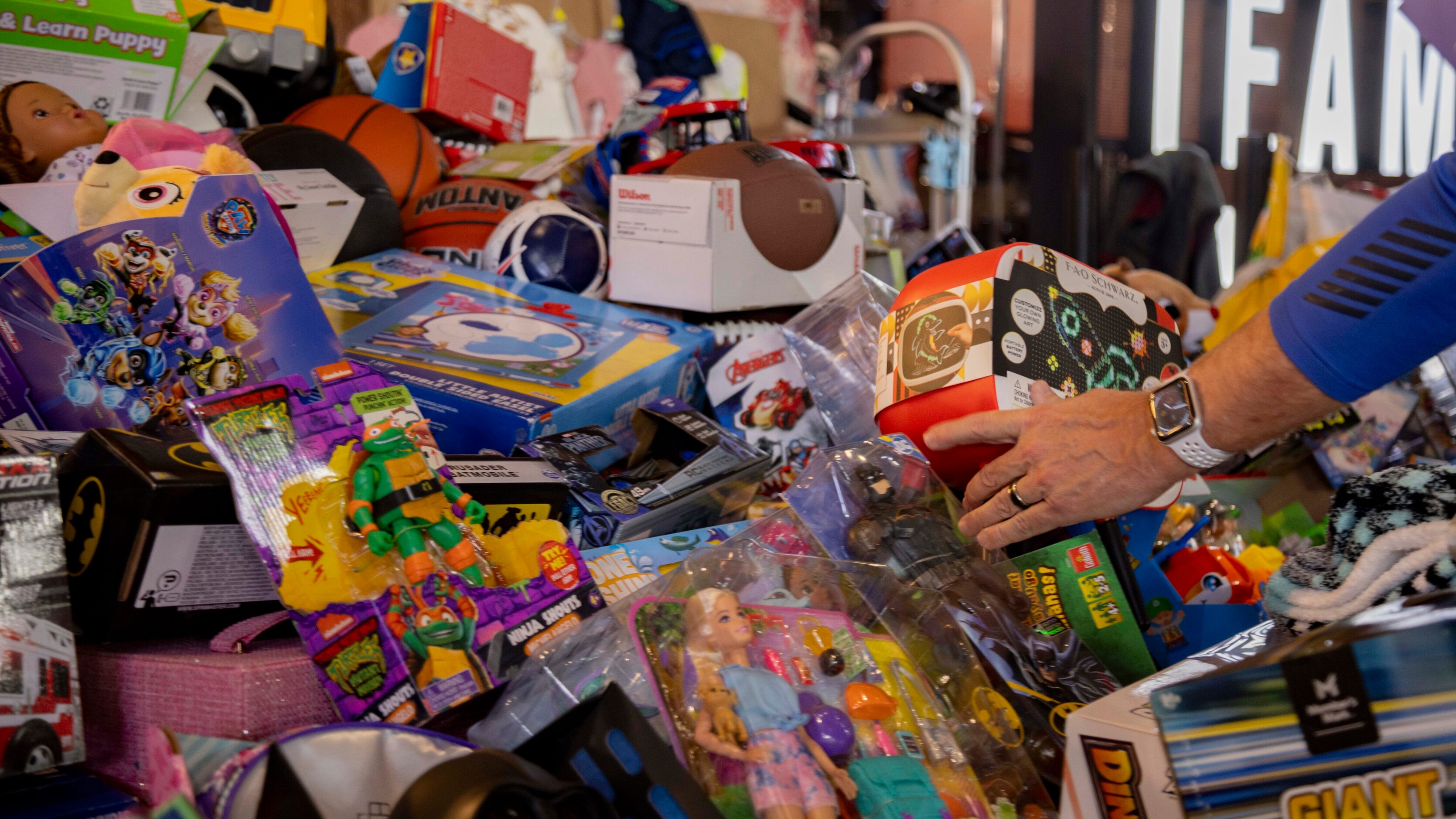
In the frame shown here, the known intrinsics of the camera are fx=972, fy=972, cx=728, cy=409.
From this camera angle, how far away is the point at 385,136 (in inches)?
77.8

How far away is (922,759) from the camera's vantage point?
0.85m

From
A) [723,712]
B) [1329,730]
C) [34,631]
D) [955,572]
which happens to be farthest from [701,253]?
[1329,730]

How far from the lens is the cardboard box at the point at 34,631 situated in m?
0.74

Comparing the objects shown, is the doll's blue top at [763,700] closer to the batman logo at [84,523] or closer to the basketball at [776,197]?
the batman logo at [84,523]

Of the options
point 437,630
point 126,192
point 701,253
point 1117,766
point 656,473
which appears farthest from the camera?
point 701,253

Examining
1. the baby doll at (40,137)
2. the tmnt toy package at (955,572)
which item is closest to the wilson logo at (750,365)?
the tmnt toy package at (955,572)

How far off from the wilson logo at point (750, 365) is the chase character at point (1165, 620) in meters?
0.65

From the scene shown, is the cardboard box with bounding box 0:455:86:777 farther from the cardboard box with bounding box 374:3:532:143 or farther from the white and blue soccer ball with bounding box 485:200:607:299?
the cardboard box with bounding box 374:3:532:143

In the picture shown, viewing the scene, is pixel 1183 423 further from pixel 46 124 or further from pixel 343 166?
pixel 46 124

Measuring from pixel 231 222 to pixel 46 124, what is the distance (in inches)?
19.3

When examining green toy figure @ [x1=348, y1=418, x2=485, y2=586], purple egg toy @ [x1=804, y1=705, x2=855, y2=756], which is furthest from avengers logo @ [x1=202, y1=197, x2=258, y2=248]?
purple egg toy @ [x1=804, y1=705, x2=855, y2=756]

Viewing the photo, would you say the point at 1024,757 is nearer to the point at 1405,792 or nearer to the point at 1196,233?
the point at 1405,792

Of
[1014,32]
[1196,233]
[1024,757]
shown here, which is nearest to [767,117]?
[1014,32]

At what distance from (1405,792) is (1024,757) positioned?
348 millimetres
